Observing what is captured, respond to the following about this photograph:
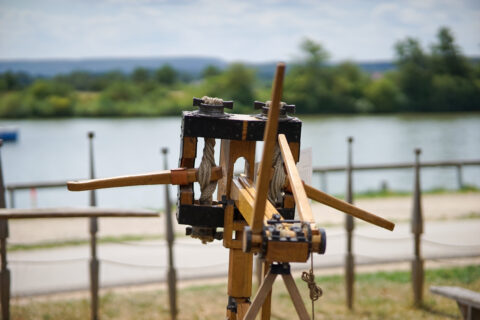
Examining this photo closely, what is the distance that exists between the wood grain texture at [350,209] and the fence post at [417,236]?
3.97 metres

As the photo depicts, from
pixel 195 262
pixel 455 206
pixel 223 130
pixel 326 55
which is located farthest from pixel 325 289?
pixel 326 55

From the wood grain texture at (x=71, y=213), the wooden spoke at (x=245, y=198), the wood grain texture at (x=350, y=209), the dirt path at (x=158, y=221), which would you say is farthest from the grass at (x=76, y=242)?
the wood grain texture at (x=350, y=209)

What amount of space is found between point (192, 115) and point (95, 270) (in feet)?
11.9

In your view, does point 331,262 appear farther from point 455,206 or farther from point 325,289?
point 455,206

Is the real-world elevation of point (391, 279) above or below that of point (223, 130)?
below

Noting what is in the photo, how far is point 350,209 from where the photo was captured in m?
2.02

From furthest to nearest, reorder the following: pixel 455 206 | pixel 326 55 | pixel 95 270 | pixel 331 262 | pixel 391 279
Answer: pixel 326 55 < pixel 455 206 < pixel 331 262 < pixel 391 279 < pixel 95 270

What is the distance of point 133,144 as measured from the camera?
12.9 metres

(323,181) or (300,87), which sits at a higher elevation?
(300,87)

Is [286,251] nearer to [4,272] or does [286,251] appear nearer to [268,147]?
[268,147]

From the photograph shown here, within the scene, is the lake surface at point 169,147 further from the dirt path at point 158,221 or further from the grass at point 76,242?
the grass at point 76,242

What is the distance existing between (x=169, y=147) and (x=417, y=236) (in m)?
6.59

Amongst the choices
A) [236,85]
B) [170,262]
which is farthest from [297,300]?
[236,85]

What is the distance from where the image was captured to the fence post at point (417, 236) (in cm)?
588
